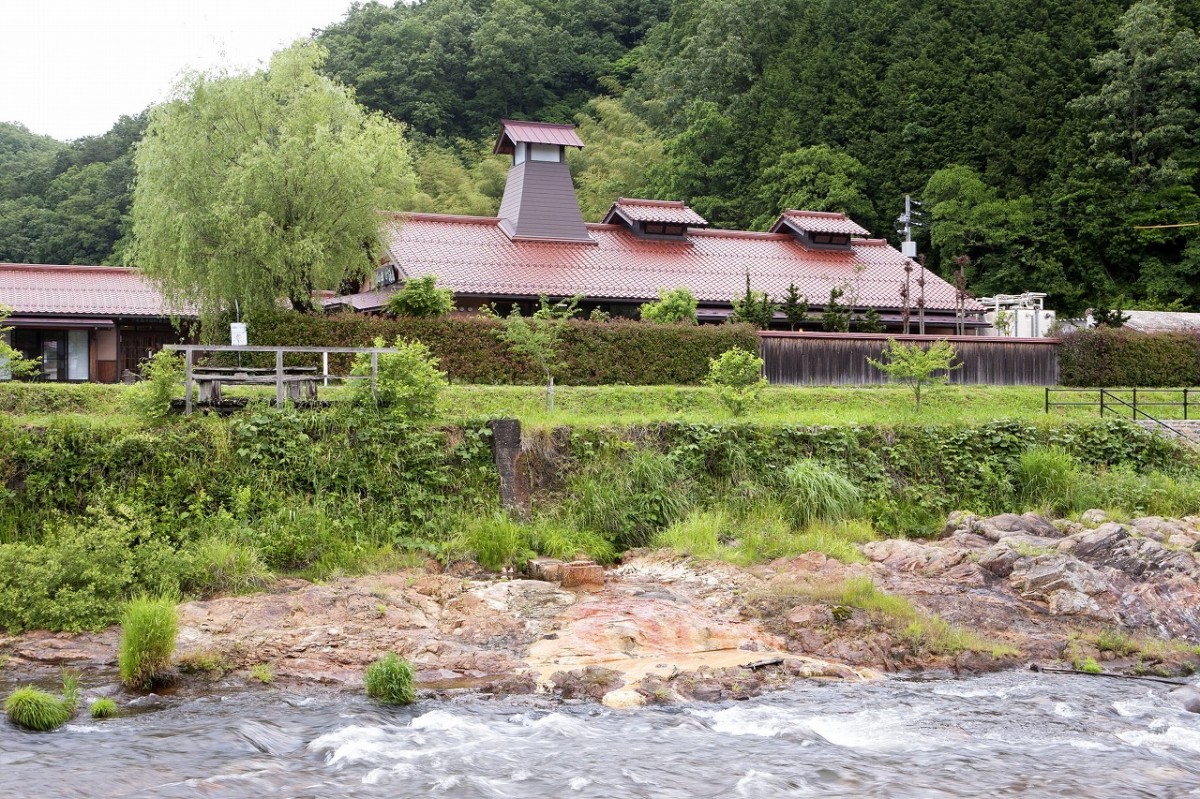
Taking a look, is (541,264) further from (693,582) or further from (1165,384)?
(693,582)

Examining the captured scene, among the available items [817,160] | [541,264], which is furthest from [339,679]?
[817,160]

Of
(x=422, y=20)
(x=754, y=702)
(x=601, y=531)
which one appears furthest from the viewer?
(x=422, y=20)

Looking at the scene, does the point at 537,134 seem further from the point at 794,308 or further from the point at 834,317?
the point at 834,317

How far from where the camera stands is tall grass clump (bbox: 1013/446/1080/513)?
17.0m

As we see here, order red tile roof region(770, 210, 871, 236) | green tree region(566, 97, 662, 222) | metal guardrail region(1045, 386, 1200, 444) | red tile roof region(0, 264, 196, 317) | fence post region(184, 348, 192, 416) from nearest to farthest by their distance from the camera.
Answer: fence post region(184, 348, 192, 416) → metal guardrail region(1045, 386, 1200, 444) → red tile roof region(0, 264, 196, 317) → red tile roof region(770, 210, 871, 236) → green tree region(566, 97, 662, 222)

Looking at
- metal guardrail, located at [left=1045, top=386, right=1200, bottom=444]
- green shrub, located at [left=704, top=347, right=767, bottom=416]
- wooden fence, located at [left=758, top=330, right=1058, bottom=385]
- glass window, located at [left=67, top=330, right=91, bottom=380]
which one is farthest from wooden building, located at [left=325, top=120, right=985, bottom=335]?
green shrub, located at [left=704, top=347, right=767, bottom=416]

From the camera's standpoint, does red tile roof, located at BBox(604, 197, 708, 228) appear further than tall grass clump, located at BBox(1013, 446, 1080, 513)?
Yes

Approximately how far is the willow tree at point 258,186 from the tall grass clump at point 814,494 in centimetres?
1171

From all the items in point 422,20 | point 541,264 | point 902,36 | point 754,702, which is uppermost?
point 422,20

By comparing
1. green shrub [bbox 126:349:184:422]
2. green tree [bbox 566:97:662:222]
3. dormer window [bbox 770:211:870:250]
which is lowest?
green shrub [bbox 126:349:184:422]

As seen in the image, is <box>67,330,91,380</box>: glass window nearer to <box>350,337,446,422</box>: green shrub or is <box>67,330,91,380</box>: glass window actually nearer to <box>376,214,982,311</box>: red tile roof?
<box>376,214,982,311</box>: red tile roof

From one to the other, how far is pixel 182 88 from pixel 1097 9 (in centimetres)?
4701

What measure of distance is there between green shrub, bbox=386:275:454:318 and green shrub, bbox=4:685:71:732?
1481cm

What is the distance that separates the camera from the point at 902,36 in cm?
5506
